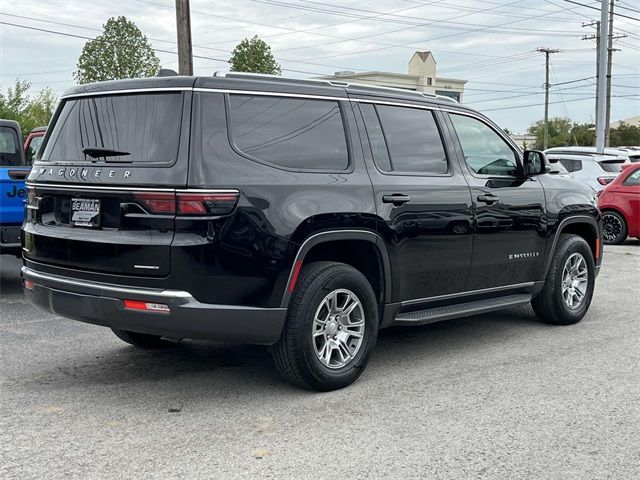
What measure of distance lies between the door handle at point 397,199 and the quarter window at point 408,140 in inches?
8.1

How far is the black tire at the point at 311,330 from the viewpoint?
498 centimetres

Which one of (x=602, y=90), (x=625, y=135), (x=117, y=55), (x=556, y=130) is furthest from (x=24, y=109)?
(x=556, y=130)

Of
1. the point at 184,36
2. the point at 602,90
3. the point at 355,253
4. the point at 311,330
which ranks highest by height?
the point at 184,36

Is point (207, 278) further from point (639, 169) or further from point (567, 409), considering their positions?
point (639, 169)

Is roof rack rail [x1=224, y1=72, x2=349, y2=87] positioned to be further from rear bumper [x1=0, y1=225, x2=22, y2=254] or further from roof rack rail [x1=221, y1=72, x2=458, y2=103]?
rear bumper [x1=0, y1=225, x2=22, y2=254]

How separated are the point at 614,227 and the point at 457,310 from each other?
32.7 ft

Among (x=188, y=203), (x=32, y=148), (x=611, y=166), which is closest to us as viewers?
(x=188, y=203)

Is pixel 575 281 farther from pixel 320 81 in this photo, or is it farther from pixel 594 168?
pixel 594 168

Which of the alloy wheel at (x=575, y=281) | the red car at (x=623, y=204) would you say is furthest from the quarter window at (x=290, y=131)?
the red car at (x=623, y=204)

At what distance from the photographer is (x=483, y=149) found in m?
6.67

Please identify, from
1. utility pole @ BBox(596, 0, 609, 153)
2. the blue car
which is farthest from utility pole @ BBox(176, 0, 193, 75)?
utility pole @ BBox(596, 0, 609, 153)

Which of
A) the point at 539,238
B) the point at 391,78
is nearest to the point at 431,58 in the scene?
the point at 391,78

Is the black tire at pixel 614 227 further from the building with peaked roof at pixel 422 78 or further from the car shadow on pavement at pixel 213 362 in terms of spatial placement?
the building with peaked roof at pixel 422 78

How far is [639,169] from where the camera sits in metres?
14.6
